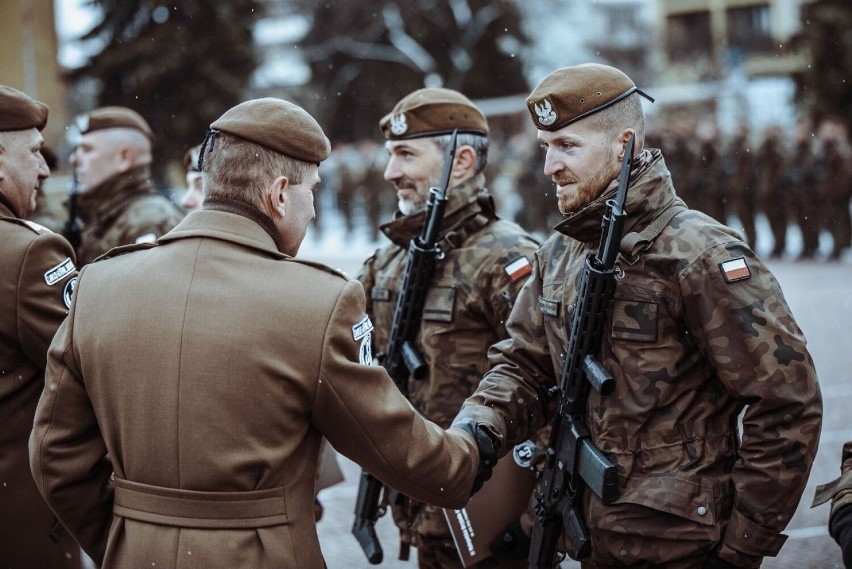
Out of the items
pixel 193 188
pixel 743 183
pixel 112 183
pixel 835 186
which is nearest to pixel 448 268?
pixel 193 188

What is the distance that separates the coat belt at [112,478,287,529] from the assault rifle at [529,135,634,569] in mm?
949

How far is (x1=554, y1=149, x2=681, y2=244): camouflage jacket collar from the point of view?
9.64ft

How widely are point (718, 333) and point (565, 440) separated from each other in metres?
0.60

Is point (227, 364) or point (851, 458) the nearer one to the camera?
point (227, 364)

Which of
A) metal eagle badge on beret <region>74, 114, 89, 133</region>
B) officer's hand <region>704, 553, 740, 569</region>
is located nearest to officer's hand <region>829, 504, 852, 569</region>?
officer's hand <region>704, 553, 740, 569</region>

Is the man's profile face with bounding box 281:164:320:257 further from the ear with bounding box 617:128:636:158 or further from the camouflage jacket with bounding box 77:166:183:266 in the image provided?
the camouflage jacket with bounding box 77:166:183:266

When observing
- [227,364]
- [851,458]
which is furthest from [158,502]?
[851,458]

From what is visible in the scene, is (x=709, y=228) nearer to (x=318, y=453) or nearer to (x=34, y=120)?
(x=318, y=453)

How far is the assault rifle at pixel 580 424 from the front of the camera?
286 centimetres

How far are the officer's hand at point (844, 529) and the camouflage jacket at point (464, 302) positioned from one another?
1636 mm

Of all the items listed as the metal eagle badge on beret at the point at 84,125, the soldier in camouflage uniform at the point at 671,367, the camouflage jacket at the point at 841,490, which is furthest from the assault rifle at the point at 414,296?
the metal eagle badge on beret at the point at 84,125

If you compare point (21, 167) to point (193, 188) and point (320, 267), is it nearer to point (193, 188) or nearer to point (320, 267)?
point (320, 267)

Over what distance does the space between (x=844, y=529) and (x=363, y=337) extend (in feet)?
4.18

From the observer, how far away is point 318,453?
2.60 metres
